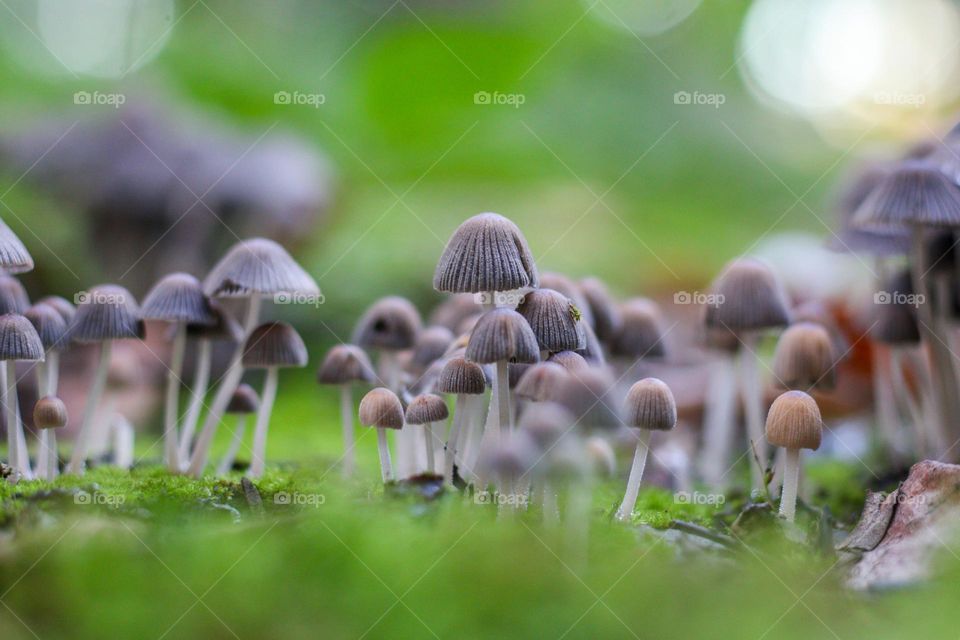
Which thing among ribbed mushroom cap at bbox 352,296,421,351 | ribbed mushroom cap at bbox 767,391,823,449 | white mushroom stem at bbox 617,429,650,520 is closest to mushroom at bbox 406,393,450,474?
white mushroom stem at bbox 617,429,650,520

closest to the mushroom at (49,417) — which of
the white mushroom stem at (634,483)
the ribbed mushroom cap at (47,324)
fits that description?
the ribbed mushroom cap at (47,324)

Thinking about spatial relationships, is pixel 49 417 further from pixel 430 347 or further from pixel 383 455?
pixel 430 347

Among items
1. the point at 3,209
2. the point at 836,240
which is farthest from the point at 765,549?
the point at 3,209

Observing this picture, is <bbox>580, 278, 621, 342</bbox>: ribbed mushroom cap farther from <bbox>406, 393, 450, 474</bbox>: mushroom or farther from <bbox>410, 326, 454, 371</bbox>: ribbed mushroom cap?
<bbox>406, 393, 450, 474</bbox>: mushroom

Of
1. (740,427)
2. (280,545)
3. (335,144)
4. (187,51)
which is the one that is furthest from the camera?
(335,144)

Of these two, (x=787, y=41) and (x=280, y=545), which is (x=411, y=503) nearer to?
(x=280, y=545)
